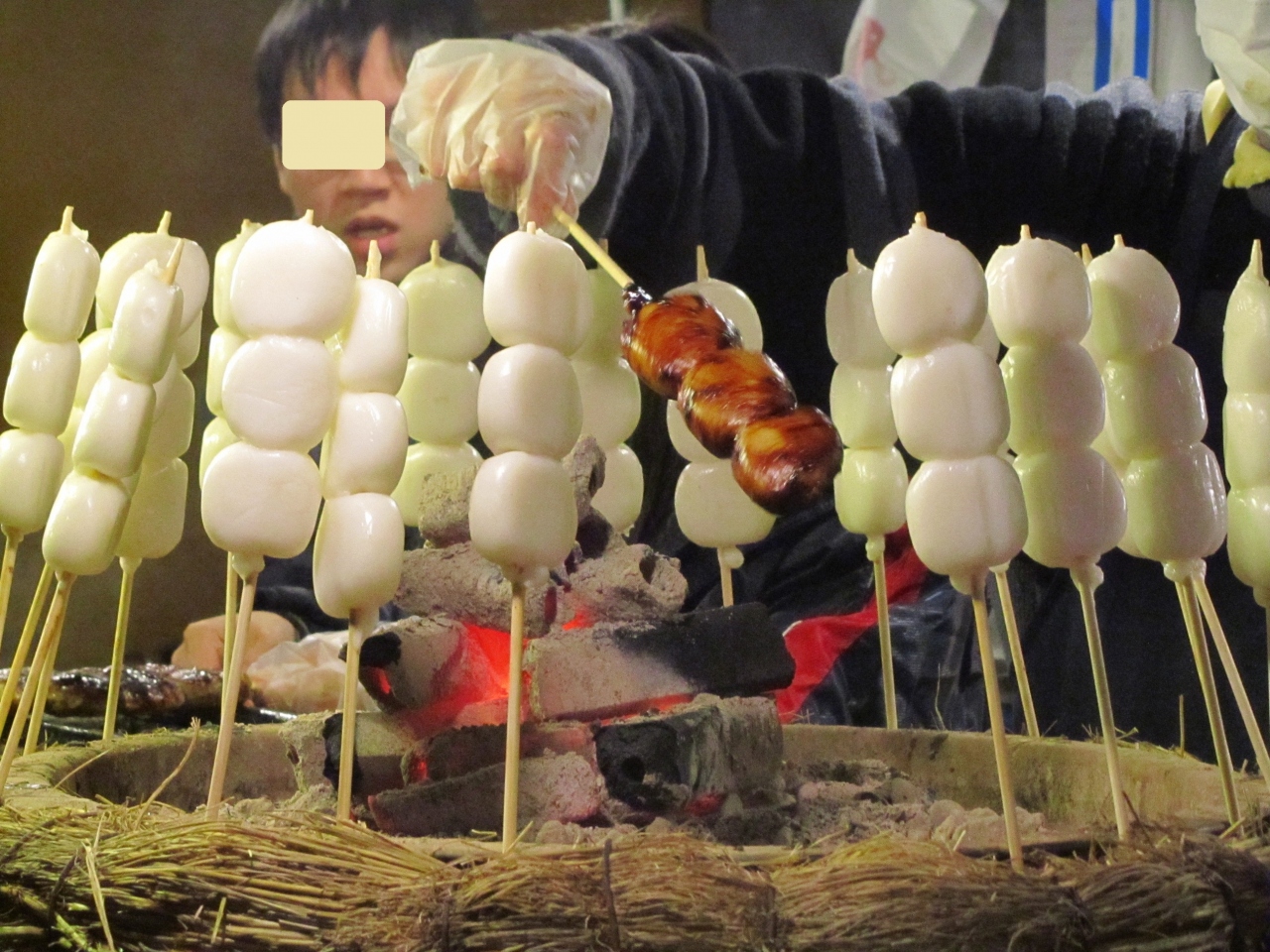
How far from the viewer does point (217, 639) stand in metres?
3.23

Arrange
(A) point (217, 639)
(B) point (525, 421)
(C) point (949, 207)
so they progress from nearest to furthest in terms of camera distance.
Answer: (B) point (525, 421), (C) point (949, 207), (A) point (217, 639)

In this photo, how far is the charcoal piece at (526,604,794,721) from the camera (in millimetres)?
1439

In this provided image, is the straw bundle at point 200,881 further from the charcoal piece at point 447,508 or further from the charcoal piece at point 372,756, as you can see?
the charcoal piece at point 447,508

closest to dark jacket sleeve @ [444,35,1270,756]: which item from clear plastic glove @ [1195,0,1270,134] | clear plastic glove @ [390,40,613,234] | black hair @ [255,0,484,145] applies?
clear plastic glove @ [390,40,613,234]

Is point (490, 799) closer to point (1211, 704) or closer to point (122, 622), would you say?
point (122, 622)

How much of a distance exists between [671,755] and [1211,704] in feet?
1.98

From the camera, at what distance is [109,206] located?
11.4 ft

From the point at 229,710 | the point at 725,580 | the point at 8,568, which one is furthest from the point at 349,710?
the point at 725,580

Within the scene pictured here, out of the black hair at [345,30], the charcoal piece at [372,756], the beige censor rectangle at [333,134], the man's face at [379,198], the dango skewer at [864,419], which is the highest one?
the black hair at [345,30]

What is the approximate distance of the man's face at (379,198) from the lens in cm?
326

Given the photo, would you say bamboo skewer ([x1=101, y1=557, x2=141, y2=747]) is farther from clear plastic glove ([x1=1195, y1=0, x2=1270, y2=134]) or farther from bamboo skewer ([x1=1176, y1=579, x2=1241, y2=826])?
clear plastic glove ([x1=1195, y1=0, x2=1270, y2=134])

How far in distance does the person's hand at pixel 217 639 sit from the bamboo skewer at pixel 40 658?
70.2 inches

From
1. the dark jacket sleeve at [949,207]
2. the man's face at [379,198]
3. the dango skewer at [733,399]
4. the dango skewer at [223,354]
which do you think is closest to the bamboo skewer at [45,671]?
the dango skewer at [223,354]

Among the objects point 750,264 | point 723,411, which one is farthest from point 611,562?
point 750,264
